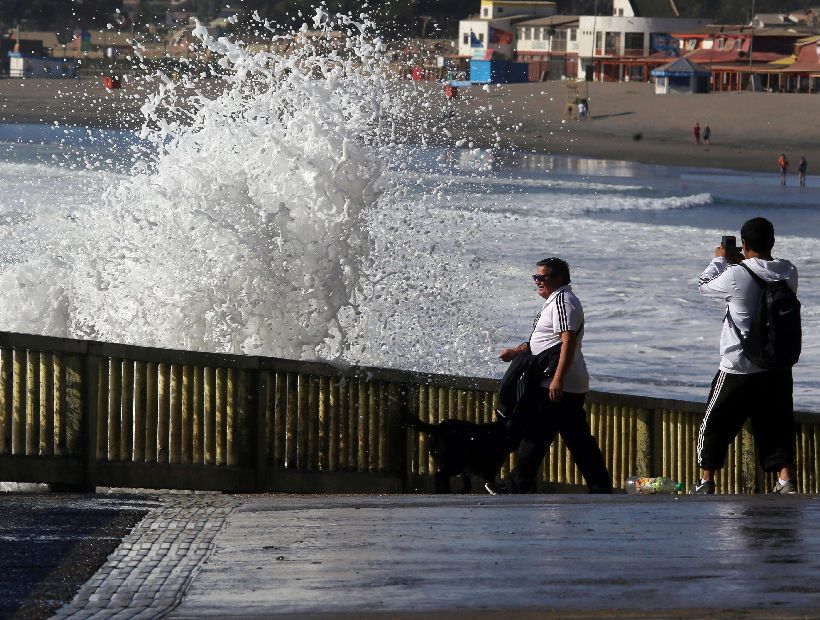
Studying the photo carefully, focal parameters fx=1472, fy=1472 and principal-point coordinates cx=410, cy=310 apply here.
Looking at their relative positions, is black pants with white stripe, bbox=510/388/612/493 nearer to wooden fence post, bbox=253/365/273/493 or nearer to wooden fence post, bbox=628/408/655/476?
wooden fence post, bbox=628/408/655/476

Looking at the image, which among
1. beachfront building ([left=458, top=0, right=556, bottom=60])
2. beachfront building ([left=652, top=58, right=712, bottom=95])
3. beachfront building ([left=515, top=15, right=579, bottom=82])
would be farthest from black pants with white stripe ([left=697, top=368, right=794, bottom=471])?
beachfront building ([left=458, top=0, right=556, bottom=60])

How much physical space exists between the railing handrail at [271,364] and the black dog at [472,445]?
52cm

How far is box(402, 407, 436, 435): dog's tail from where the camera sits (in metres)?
8.49

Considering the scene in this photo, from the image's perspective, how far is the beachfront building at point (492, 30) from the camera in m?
143

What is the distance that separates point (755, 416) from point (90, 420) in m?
3.64

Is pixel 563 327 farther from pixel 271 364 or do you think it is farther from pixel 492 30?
pixel 492 30

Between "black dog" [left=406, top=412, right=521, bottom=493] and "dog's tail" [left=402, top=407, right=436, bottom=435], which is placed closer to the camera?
"black dog" [left=406, top=412, right=521, bottom=493]

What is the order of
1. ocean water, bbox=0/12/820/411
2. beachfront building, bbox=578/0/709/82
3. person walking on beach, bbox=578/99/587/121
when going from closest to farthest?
ocean water, bbox=0/12/820/411, person walking on beach, bbox=578/99/587/121, beachfront building, bbox=578/0/709/82

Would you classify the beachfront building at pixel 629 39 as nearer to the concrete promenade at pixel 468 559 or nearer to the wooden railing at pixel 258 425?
the wooden railing at pixel 258 425

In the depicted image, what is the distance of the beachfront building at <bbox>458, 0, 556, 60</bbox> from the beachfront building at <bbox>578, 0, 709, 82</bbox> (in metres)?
9.80

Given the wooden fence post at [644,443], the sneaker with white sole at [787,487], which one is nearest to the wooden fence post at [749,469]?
the wooden fence post at [644,443]

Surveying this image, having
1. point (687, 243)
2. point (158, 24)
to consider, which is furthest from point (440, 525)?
point (158, 24)

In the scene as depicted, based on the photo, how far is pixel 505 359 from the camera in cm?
838

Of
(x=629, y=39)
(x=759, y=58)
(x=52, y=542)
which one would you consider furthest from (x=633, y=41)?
(x=52, y=542)
